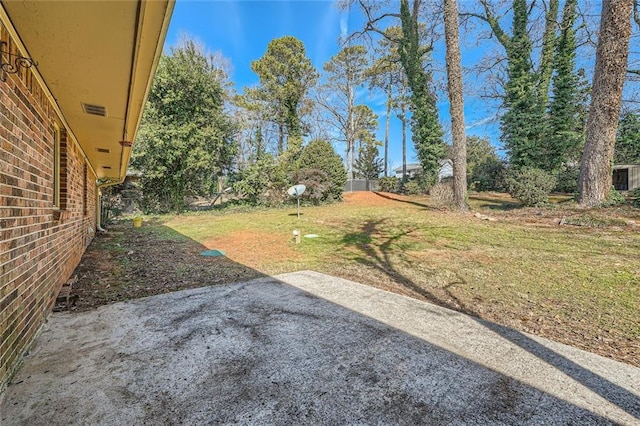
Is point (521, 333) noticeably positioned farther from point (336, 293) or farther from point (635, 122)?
point (635, 122)

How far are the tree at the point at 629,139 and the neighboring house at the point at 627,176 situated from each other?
0.55 metres

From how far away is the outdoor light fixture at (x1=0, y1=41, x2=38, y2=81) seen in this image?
1936 millimetres

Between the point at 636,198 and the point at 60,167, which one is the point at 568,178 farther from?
the point at 60,167

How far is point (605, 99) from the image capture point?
8.84 meters

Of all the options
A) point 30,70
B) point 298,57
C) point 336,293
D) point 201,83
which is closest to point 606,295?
point 336,293

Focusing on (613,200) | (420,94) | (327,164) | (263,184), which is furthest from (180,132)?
(613,200)

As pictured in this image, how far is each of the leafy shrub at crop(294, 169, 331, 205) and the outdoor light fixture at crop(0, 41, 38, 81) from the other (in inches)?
546

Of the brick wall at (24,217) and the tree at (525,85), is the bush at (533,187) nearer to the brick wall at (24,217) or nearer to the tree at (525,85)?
the tree at (525,85)

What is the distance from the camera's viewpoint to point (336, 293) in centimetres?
394

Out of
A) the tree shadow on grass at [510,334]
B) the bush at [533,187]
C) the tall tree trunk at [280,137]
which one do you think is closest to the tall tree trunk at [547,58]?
the bush at [533,187]

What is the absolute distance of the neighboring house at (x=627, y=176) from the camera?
1391cm

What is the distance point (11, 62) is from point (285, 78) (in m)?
21.6

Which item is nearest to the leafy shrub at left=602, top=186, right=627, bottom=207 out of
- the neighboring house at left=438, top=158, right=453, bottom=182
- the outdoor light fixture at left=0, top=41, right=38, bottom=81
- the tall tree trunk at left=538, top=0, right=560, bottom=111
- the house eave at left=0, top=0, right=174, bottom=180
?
the tall tree trunk at left=538, top=0, right=560, bottom=111

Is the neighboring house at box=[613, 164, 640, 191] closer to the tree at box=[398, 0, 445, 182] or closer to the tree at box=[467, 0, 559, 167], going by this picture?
the tree at box=[467, 0, 559, 167]
